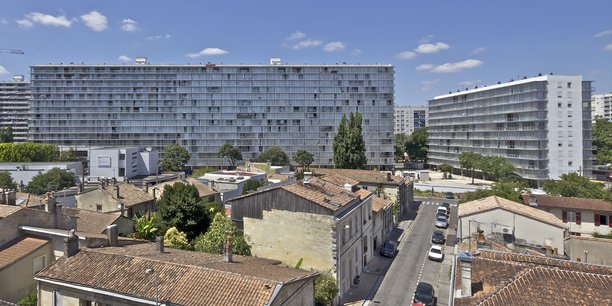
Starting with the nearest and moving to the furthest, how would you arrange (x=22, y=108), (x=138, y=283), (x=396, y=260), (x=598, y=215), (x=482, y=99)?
(x=138, y=283), (x=396, y=260), (x=598, y=215), (x=482, y=99), (x=22, y=108)

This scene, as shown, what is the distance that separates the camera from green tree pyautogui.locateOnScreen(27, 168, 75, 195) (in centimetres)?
6372

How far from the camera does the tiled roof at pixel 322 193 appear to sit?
2827cm

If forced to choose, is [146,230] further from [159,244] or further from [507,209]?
[507,209]

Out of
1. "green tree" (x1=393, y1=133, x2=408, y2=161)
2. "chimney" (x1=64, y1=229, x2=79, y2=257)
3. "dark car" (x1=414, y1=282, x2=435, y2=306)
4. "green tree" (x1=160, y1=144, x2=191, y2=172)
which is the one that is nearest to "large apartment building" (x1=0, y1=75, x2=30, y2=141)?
"green tree" (x1=160, y1=144, x2=191, y2=172)

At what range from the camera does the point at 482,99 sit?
359 ft

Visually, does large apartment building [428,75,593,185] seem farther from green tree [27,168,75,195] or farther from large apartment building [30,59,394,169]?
green tree [27,168,75,195]

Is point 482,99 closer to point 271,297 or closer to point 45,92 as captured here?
point 271,297

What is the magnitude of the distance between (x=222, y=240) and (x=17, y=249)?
11996mm

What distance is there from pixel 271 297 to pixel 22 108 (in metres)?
217

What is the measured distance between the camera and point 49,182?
64.6 m

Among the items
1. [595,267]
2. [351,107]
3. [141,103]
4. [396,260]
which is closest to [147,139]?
[141,103]

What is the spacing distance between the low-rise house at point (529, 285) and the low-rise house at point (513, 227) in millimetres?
13455

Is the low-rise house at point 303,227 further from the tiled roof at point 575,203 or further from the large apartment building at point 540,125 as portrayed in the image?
the large apartment building at point 540,125

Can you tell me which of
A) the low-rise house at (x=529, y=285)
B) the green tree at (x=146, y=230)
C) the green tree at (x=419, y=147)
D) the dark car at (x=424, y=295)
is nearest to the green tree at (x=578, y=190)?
the dark car at (x=424, y=295)
